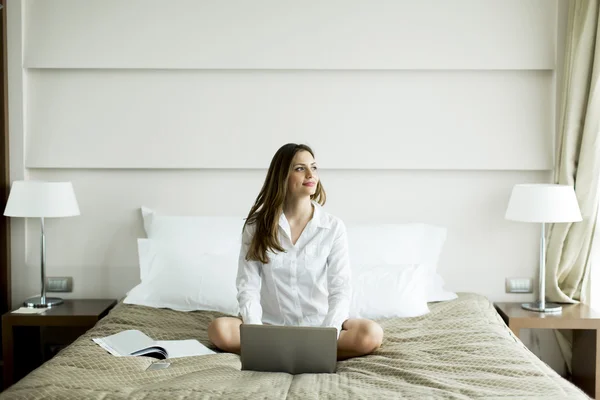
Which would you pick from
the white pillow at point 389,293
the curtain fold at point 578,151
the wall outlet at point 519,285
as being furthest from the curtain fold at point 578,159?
the white pillow at point 389,293

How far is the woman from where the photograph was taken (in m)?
2.58

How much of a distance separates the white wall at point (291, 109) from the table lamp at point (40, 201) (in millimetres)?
262

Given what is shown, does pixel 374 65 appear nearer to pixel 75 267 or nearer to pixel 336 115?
A: pixel 336 115

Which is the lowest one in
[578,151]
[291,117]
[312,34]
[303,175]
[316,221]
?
[316,221]

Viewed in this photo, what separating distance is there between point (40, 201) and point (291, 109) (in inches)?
51.8

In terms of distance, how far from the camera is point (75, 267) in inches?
142

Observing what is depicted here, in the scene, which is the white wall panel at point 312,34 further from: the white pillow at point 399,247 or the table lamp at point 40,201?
the white pillow at point 399,247

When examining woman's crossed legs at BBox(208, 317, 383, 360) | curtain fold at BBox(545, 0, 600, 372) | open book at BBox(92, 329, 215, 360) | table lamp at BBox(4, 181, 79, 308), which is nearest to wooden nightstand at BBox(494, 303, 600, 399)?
curtain fold at BBox(545, 0, 600, 372)

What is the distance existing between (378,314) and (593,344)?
3.46 ft

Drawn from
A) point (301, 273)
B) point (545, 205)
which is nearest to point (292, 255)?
point (301, 273)

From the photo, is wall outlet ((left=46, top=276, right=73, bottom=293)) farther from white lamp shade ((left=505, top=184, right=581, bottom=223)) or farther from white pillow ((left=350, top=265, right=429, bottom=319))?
white lamp shade ((left=505, top=184, right=581, bottom=223))

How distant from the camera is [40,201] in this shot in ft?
10.6

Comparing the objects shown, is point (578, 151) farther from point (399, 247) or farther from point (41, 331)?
point (41, 331)

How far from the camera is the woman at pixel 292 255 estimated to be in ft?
8.48
